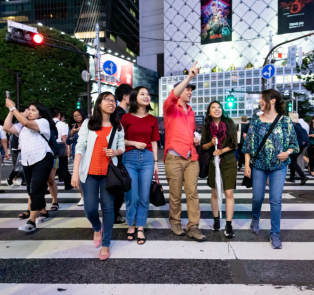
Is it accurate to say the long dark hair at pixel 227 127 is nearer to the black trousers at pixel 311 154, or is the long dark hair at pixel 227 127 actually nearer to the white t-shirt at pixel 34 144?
the white t-shirt at pixel 34 144

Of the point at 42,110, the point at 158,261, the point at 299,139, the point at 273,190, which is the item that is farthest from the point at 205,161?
the point at 299,139

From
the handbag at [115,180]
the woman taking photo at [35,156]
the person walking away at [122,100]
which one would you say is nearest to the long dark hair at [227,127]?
the person walking away at [122,100]

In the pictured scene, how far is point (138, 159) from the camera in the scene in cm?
365

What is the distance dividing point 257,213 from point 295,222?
103 centimetres

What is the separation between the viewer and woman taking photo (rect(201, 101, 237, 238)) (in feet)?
12.6

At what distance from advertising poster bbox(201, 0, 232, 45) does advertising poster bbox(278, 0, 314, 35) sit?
9578mm

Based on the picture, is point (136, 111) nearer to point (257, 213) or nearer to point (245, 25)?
point (257, 213)

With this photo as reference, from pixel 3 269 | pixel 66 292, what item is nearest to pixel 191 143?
pixel 66 292

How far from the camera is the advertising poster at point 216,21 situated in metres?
55.2

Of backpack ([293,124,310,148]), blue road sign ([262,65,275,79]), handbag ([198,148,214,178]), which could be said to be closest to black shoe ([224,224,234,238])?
handbag ([198,148,214,178])

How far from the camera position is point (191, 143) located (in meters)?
3.80

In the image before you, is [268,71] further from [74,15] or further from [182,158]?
[74,15]

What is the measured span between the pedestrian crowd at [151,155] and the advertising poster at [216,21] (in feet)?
188

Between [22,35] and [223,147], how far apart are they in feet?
31.5
